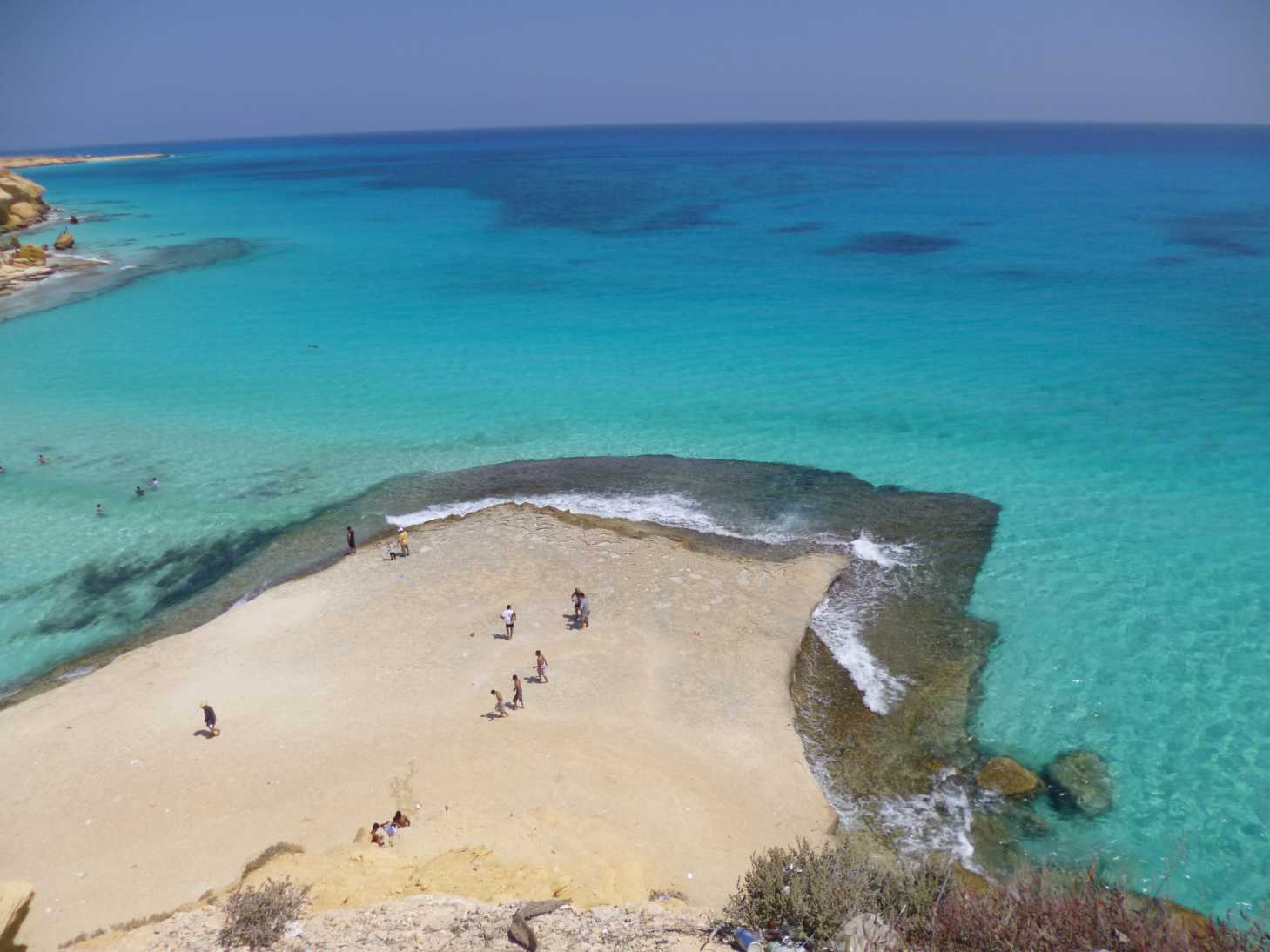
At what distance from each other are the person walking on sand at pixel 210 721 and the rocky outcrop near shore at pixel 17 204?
303ft

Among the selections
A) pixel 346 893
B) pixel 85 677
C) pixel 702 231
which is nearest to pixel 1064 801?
pixel 346 893

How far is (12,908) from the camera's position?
11266mm

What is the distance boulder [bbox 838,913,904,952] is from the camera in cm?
935

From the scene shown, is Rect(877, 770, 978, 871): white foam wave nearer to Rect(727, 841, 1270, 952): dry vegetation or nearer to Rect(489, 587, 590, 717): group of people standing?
Rect(727, 841, 1270, 952): dry vegetation

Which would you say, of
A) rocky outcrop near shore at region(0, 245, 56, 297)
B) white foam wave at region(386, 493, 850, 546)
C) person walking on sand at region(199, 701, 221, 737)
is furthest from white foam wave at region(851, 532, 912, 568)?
rocky outcrop near shore at region(0, 245, 56, 297)

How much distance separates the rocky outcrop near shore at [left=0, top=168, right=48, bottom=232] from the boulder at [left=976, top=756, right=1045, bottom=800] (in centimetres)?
10433

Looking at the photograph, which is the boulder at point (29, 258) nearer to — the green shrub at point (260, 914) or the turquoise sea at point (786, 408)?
the turquoise sea at point (786, 408)

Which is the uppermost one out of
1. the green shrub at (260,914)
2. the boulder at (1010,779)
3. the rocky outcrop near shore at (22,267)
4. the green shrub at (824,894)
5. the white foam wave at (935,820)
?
the rocky outcrop near shore at (22,267)

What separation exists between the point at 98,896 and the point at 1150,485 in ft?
100

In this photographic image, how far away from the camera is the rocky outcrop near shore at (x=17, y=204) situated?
81625 mm

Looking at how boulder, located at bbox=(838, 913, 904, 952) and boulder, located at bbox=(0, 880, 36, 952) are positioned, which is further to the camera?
boulder, located at bbox=(0, 880, 36, 952)

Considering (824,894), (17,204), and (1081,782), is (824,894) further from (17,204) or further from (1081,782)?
(17,204)

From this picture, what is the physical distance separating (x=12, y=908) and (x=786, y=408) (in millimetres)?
28969

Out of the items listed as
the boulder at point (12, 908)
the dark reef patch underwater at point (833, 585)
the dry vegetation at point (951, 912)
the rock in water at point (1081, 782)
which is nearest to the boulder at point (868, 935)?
the dry vegetation at point (951, 912)
